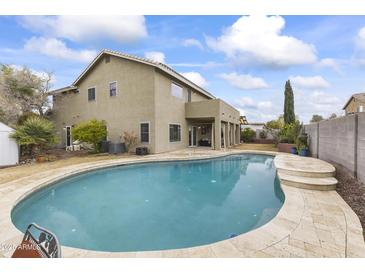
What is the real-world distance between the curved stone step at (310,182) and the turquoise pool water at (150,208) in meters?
0.48

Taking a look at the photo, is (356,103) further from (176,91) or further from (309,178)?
(309,178)

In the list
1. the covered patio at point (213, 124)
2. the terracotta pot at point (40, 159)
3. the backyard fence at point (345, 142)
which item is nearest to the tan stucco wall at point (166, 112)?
the covered patio at point (213, 124)

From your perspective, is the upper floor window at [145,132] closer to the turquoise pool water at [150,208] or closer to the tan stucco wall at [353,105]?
the turquoise pool water at [150,208]

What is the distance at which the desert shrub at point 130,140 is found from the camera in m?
14.1

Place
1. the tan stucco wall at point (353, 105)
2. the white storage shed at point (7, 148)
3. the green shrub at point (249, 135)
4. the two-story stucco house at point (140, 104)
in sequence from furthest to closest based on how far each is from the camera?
1. the green shrub at point (249, 135)
2. the tan stucco wall at point (353, 105)
3. the two-story stucco house at point (140, 104)
4. the white storage shed at point (7, 148)

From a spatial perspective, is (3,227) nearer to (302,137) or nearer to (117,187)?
(117,187)

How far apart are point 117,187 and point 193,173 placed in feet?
12.1

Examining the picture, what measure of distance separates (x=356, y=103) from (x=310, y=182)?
27.5 meters

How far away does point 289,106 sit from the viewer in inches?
856

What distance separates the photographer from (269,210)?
196 inches

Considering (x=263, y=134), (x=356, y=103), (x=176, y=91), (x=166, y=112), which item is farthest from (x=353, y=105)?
(x=166, y=112)

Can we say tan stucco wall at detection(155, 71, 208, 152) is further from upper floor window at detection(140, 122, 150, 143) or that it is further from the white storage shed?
the white storage shed
